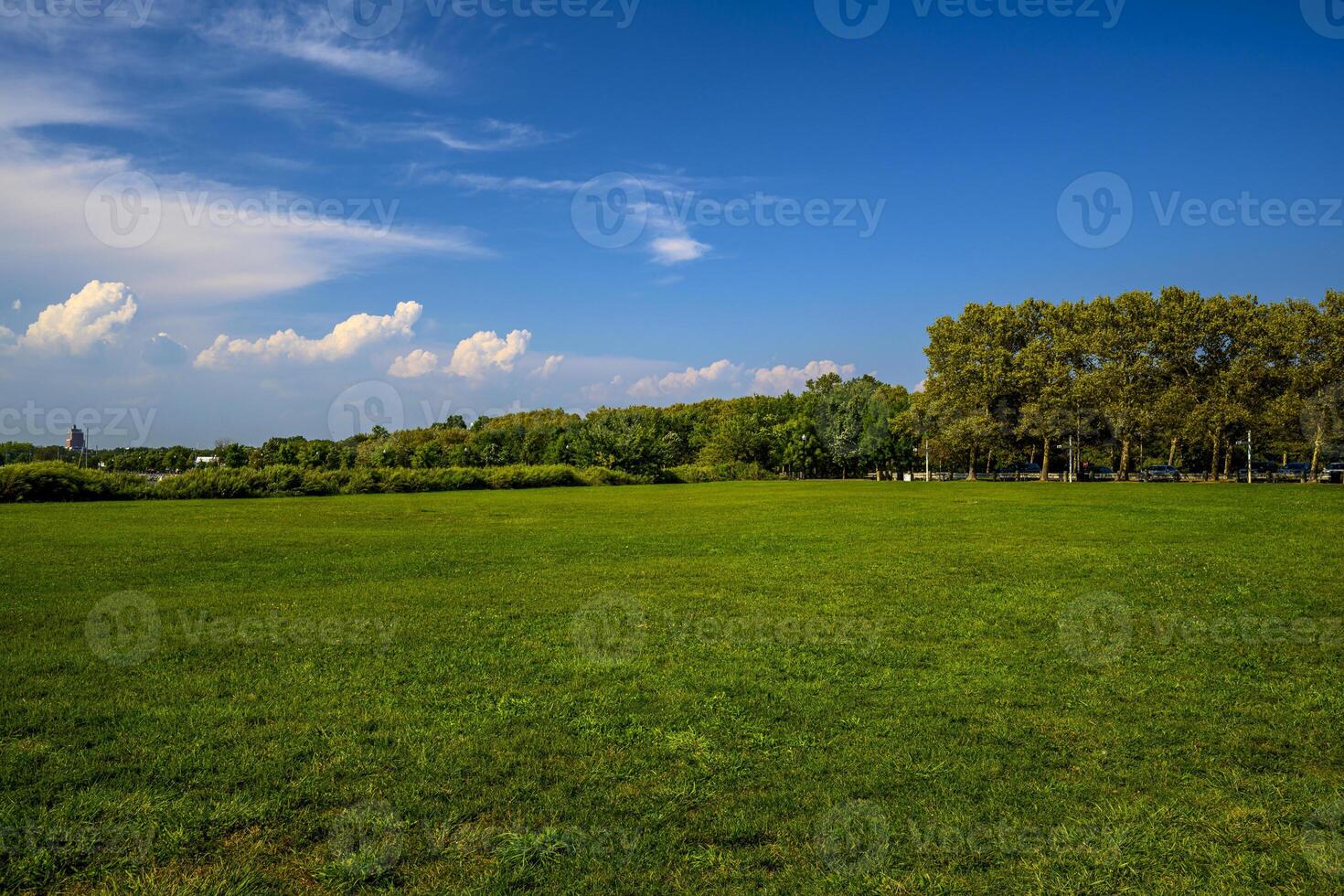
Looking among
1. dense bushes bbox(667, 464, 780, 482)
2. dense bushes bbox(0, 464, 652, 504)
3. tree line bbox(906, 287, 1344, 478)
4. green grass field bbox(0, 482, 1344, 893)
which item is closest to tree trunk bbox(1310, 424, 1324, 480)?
tree line bbox(906, 287, 1344, 478)

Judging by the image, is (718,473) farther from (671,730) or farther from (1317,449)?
(671,730)

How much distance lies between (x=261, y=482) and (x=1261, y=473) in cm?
8509

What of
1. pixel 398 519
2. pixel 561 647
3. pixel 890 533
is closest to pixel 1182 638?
pixel 561 647

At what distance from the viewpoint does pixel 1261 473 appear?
7469 cm

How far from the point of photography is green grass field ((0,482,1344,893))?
443 centimetres

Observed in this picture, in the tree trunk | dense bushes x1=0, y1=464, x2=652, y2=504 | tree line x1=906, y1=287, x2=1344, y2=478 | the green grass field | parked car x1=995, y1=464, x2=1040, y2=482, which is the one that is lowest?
the green grass field

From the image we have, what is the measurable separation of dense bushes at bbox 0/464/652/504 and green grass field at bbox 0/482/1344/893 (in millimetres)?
22915

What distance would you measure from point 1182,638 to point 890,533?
1180cm

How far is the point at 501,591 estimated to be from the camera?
41.0 feet

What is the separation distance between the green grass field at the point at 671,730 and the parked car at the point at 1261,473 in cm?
6563

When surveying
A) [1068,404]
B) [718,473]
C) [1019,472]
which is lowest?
[718,473]

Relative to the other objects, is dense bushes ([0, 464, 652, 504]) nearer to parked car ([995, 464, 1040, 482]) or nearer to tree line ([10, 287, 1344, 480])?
tree line ([10, 287, 1344, 480])

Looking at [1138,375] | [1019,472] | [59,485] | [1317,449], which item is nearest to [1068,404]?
[1138,375]

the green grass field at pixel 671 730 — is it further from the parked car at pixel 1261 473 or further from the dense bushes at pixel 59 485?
the parked car at pixel 1261 473
